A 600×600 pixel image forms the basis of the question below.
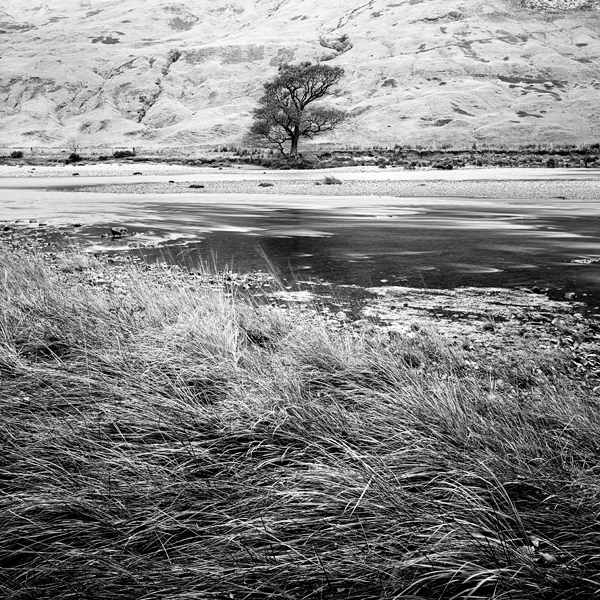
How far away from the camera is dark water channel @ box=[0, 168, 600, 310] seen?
42.0 feet

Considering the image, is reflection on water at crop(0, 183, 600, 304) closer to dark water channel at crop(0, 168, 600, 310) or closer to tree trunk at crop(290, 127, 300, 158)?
dark water channel at crop(0, 168, 600, 310)

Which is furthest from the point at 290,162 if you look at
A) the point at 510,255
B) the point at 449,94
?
the point at 449,94

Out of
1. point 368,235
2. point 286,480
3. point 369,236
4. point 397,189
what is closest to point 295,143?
point 397,189

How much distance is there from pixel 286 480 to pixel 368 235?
1558 centimetres

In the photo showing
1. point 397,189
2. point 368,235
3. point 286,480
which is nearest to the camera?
point 286,480

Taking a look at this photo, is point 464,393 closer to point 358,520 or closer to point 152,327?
point 358,520

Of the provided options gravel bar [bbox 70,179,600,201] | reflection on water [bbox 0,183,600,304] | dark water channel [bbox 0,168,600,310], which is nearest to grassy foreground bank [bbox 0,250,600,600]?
dark water channel [bbox 0,168,600,310]

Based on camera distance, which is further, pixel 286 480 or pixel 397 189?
pixel 397 189

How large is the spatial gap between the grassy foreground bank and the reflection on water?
7.20 metres

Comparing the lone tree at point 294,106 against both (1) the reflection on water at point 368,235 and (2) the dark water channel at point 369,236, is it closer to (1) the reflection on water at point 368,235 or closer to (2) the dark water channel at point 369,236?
(2) the dark water channel at point 369,236

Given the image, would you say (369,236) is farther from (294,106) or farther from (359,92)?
(359,92)

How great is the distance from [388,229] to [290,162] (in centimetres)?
4657

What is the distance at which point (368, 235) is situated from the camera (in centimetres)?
1847

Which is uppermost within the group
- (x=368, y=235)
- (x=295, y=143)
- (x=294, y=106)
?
(x=294, y=106)
